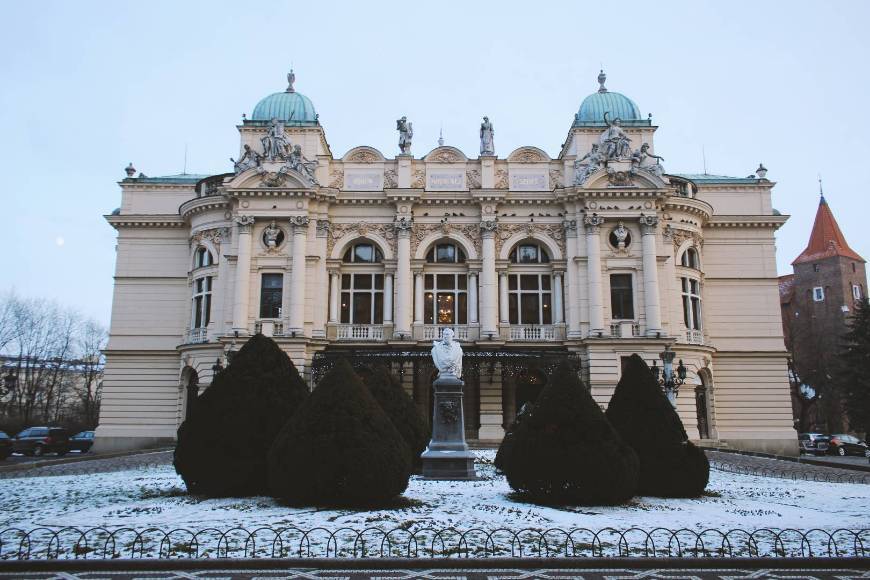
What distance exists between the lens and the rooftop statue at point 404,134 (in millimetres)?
41062

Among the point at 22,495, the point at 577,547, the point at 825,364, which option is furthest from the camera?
the point at 825,364

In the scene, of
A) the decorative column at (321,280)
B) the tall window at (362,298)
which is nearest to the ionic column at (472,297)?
the tall window at (362,298)

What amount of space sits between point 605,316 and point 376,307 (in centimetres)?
1298

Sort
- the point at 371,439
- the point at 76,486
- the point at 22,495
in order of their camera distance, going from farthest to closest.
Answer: the point at 76,486
the point at 22,495
the point at 371,439

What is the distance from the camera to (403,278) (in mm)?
39125

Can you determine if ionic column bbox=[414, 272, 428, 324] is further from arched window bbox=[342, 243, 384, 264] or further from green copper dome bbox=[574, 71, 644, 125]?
green copper dome bbox=[574, 71, 644, 125]

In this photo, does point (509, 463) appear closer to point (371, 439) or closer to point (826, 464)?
point (371, 439)

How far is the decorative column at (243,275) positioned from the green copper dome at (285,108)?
7.50m

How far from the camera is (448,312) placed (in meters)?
40.2

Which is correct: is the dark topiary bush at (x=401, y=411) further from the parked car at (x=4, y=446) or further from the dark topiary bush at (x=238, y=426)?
the parked car at (x=4, y=446)

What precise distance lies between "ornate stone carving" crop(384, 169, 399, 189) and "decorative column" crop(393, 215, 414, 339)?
7.81 feet

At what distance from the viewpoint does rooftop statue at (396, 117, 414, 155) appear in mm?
41062

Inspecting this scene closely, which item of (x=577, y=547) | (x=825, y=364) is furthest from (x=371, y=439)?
(x=825, y=364)

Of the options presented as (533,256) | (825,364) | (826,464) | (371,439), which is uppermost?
(533,256)
